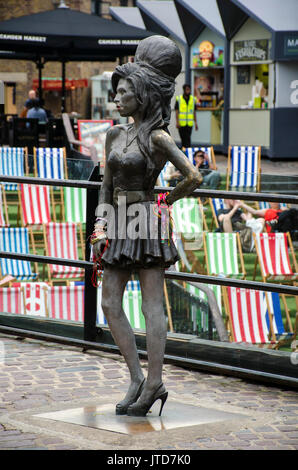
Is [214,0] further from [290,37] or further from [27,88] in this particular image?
[27,88]

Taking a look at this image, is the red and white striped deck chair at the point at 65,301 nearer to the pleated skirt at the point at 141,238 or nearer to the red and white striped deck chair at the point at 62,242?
the red and white striped deck chair at the point at 62,242

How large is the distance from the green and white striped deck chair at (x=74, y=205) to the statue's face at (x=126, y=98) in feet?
27.7

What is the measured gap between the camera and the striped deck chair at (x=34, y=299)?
9.20 m

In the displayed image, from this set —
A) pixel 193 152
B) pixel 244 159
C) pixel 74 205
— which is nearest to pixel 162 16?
pixel 244 159

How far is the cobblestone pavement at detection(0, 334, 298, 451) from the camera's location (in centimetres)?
427

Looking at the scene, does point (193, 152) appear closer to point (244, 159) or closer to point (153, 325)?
point (244, 159)

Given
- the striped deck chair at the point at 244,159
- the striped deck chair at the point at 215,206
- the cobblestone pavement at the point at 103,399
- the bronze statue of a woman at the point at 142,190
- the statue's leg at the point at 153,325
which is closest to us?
the cobblestone pavement at the point at 103,399

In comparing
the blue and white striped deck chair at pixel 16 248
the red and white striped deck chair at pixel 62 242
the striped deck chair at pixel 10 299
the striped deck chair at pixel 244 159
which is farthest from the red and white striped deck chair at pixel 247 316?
the striped deck chair at pixel 244 159

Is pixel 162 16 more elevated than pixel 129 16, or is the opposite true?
pixel 129 16

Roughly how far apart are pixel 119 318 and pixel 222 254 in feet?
20.0

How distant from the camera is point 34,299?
9.27m
